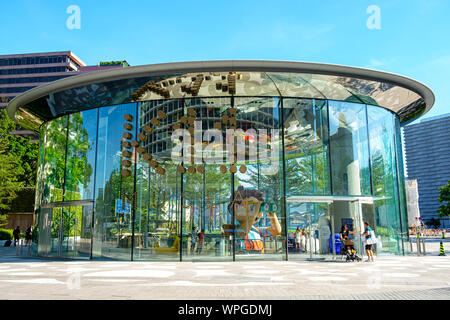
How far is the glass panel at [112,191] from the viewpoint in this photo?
668 inches

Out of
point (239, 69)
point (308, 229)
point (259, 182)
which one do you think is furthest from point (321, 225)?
point (239, 69)

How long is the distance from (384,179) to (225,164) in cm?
786

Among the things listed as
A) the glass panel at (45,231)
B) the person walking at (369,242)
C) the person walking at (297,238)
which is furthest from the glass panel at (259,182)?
the glass panel at (45,231)

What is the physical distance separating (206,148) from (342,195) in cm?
642

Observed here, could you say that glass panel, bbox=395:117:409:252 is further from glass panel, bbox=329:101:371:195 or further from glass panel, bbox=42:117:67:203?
glass panel, bbox=42:117:67:203

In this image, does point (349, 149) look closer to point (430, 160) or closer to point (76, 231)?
point (76, 231)

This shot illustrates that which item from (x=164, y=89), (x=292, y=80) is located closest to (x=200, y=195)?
(x=164, y=89)

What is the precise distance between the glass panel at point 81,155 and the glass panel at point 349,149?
1121 cm

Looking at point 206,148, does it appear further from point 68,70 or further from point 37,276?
point 68,70

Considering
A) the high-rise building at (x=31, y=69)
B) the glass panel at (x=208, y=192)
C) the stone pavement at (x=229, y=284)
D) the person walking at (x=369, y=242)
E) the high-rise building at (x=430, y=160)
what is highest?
the high-rise building at (x=31, y=69)

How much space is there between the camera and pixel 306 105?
58.6 ft

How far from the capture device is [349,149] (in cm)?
1809

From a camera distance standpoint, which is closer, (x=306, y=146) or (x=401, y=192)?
(x=306, y=146)

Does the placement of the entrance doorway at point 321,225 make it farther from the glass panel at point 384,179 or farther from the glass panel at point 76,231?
the glass panel at point 76,231
